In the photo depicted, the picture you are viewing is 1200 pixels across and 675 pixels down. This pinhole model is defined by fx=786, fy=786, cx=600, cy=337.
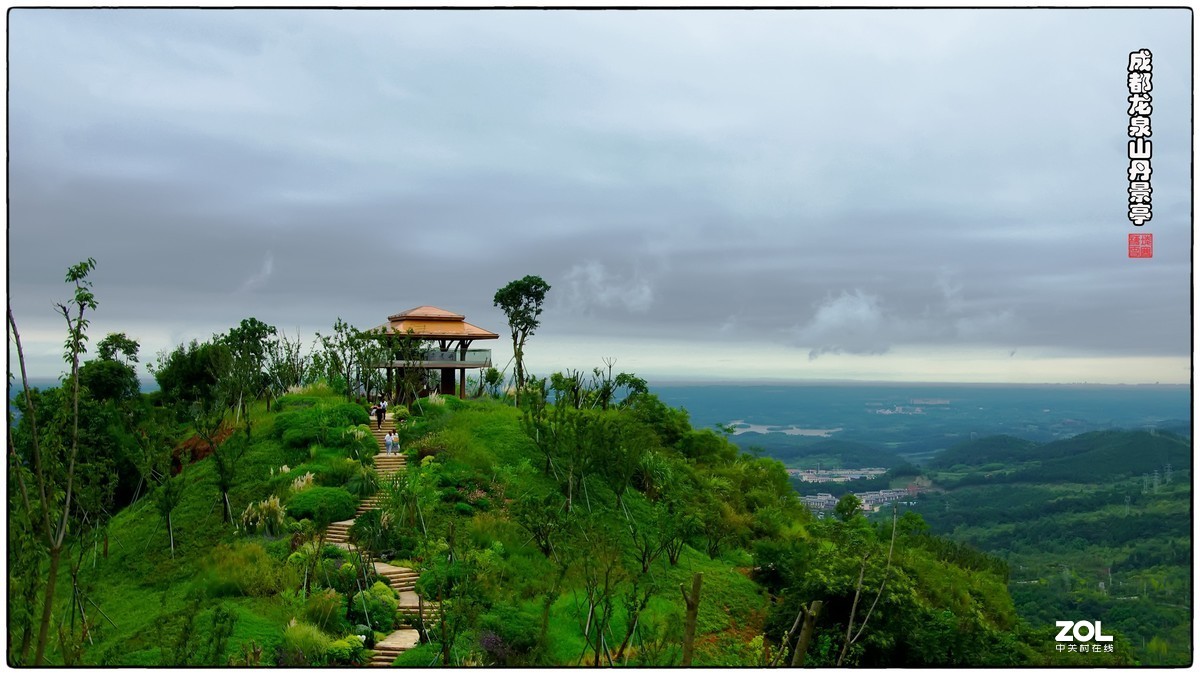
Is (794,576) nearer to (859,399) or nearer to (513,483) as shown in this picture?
(513,483)

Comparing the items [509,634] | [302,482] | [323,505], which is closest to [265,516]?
[323,505]

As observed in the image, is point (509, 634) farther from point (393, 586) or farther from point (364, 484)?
point (364, 484)

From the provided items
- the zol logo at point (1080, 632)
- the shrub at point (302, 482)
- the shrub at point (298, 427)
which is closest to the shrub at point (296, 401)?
the shrub at point (298, 427)

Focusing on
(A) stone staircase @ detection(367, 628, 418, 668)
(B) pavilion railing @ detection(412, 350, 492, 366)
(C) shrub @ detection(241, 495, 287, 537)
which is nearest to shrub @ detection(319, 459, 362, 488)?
(C) shrub @ detection(241, 495, 287, 537)

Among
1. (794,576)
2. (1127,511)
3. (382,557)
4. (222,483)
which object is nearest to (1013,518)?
(1127,511)

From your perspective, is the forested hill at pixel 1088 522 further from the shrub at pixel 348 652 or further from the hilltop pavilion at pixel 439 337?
the hilltop pavilion at pixel 439 337
